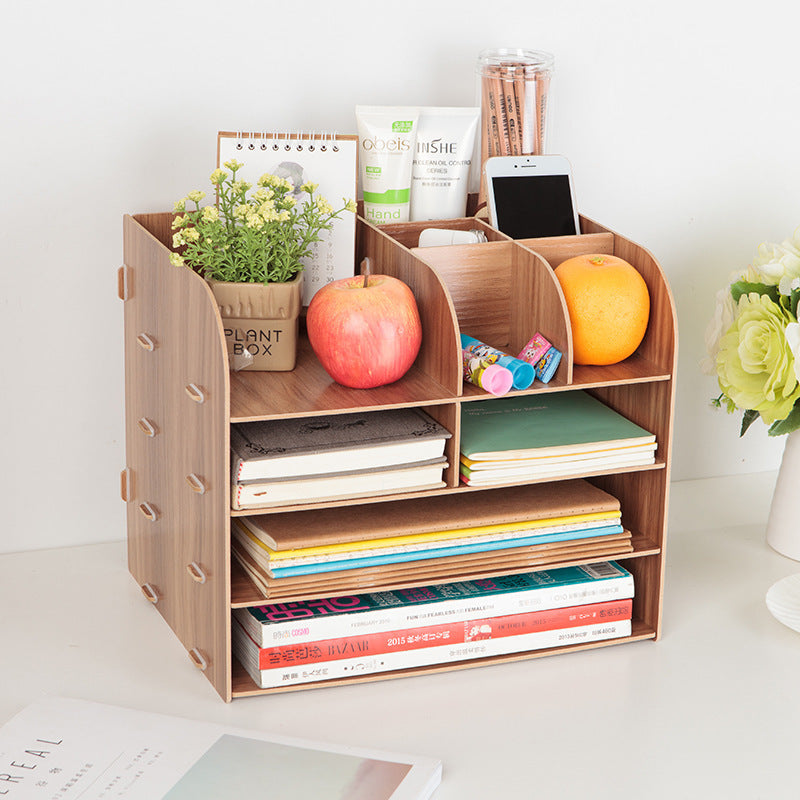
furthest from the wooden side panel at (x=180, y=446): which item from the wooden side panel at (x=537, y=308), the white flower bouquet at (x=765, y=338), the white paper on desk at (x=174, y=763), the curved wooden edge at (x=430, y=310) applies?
the white flower bouquet at (x=765, y=338)

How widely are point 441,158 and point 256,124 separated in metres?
0.22

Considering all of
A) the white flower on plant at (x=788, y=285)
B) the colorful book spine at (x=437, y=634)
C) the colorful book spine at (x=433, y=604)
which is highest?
the white flower on plant at (x=788, y=285)

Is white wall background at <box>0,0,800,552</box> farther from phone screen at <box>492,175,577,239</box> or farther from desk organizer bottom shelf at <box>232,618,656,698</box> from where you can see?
desk organizer bottom shelf at <box>232,618,656,698</box>

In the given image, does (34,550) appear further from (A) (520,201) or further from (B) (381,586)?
(A) (520,201)

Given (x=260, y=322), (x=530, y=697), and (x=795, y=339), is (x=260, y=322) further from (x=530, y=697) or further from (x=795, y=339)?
(x=795, y=339)

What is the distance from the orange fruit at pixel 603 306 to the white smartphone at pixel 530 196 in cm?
12

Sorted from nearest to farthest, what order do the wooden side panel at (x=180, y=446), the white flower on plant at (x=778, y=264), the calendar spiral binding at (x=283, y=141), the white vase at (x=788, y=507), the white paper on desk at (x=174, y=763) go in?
the white paper on desk at (x=174, y=763)
the wooden side panel at (x=180, y=446)
the calendar spiral binding at (x=283, y=141)
the white flower on plant at (x=778, y=264)
the white vase at (x=788, y=507)

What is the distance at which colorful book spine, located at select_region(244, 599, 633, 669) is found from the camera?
1090 mm

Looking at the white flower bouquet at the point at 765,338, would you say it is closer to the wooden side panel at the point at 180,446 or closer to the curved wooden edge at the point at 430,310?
the curved wooden edge at the point at 430,310

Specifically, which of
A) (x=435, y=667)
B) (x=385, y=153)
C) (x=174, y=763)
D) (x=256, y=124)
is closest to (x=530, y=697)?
(x=435, y=667)

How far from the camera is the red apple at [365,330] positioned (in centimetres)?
104

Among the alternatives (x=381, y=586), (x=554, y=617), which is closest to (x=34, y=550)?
(x=381, y=586)

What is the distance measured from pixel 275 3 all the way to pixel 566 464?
0.59m

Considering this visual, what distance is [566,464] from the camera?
1134mm
